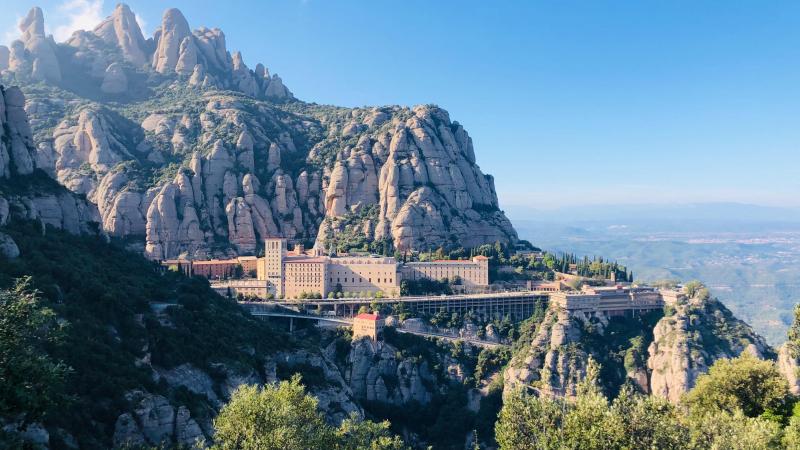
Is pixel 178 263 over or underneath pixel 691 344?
over

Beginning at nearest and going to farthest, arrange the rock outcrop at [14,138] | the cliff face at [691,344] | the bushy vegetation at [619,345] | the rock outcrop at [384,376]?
the rock outcrop at [14,138], the cliff face at [691,344], the rock outcrop at [384,376], the bushy vegetation at [619,345]

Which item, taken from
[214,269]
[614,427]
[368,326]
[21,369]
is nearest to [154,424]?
[21,369]

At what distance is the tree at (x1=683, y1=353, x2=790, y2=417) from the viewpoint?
180 feet

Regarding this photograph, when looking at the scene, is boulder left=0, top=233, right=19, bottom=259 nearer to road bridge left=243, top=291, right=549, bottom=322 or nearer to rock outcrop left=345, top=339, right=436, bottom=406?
rock outcrop left=345, top=339, right=436, bottom=406

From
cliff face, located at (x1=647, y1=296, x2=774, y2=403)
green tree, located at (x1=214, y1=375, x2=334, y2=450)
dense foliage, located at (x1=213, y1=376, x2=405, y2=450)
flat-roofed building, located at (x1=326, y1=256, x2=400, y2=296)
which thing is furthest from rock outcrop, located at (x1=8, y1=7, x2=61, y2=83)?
green tree, located at (x1=214, y1=375, x2=334, y2=450)

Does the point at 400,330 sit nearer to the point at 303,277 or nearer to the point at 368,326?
the point at 368,326

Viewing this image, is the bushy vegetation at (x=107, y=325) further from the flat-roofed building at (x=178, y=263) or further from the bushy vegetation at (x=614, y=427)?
the flat-roofed building at (x=178, y=263)

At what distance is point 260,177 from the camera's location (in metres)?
161

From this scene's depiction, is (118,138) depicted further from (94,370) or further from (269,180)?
(94,370)

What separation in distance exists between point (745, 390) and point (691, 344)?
49190mm

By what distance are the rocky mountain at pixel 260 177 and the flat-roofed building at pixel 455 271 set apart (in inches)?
590

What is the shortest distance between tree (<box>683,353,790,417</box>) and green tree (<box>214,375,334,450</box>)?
121 feet

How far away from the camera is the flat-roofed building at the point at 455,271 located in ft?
423

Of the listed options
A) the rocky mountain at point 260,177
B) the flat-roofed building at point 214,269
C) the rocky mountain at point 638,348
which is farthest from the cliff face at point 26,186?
the rocky mountain at point 638,348
